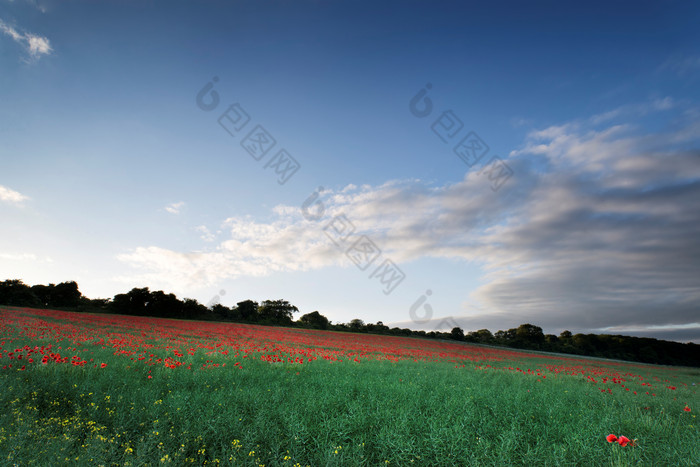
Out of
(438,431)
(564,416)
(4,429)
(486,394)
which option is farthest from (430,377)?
(4,429)

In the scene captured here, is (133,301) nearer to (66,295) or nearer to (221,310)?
(66,295)

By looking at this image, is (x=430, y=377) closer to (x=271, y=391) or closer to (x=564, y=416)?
(x=564, y=416)

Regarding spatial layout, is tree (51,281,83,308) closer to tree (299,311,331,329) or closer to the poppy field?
tree (299,311,331,329)

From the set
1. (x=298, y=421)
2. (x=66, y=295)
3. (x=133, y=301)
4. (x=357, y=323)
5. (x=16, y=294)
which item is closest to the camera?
(x=298, y=421)

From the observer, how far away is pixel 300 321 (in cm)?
6000

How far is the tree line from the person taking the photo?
5050 cm

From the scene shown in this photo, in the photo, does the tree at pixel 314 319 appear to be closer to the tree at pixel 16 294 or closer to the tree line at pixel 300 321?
the tree line at pixel 300 321

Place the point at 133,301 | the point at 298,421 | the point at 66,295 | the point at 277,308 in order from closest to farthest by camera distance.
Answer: the point at 298,421
the point at 66,295
the point at 133,301
the point at 277,308

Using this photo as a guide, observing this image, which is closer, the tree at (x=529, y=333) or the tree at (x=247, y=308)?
the tree at (x=529, y=333)

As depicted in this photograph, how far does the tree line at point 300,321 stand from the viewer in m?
50.5

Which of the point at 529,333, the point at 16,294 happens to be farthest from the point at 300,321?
the point at 529,333

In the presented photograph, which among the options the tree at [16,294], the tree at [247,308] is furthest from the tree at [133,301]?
the tree at [247,308]

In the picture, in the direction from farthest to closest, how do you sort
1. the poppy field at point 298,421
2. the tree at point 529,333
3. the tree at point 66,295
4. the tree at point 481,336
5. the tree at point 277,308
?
the tree at point 277,308, the tree at point 529,333, the tree at point 481,336, the tree at point 66,295, the poppy field at point 298,421

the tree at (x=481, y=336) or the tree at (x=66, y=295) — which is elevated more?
the tree at (x=66, y=295)
